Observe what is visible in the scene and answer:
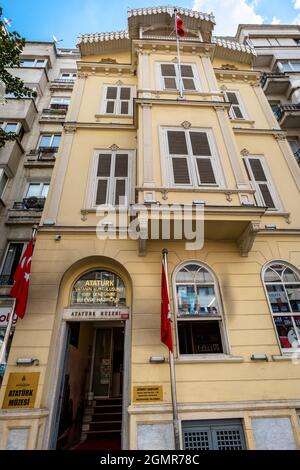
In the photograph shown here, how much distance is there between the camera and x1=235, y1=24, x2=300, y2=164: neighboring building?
1580 centimetres

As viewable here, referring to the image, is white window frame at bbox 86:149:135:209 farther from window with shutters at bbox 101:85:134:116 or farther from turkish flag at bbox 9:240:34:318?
turkish flag at bbox 9:240:34:318

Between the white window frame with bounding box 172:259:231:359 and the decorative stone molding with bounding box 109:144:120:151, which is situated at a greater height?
the decorative stone molding with bounding box 109:144:120:151

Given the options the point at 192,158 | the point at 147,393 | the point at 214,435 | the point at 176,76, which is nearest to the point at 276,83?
the point at 176,76

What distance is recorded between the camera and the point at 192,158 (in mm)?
8672

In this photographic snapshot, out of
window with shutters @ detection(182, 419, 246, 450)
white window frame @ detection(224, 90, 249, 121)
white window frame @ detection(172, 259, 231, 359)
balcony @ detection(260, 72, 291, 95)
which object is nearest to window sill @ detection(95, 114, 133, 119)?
white window frame @ detection(224, 90, 249, 121)

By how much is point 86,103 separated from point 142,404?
38.9 feet

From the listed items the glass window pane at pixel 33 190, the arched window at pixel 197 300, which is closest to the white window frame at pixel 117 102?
the glass window pane at pixel 33 190

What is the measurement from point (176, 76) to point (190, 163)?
5.49 meters

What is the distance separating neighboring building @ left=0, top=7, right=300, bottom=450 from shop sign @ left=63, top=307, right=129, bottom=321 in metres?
0.04

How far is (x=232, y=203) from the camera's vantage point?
25.3 feet

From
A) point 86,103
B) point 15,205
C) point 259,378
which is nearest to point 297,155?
point 86,103

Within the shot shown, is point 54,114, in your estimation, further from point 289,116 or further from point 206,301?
point 206,301

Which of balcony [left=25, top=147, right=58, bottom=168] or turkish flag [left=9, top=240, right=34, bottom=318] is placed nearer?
turkish flag [left=9, top=240, right=34, bottom=318]

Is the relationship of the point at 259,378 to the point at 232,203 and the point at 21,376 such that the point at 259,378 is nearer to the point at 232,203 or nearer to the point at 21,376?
the point at 232,203
